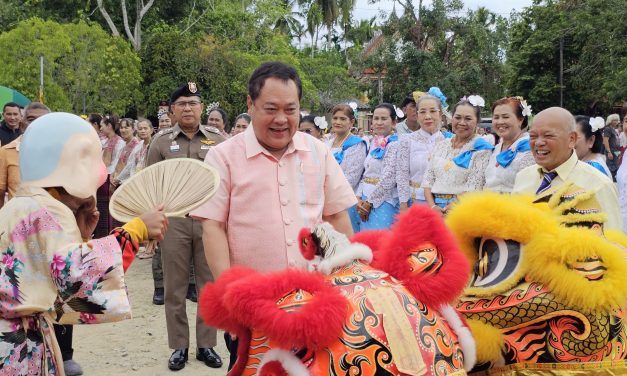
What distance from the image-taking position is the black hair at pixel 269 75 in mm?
2809

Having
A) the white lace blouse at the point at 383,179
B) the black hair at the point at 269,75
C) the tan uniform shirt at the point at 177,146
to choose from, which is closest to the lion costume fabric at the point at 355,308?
the black hair at the point at 269,75

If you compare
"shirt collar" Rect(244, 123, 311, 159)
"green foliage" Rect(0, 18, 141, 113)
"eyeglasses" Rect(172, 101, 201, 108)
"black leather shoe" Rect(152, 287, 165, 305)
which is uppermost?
"green foliage" Rect(0, 18, 141, 113)

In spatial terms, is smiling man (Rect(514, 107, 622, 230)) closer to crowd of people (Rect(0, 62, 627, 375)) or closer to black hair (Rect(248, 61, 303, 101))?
crowd of people (Rect(0, 62, 627, 375))

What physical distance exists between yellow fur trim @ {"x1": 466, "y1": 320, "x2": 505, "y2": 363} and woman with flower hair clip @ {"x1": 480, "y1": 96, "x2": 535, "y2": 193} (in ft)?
8.66

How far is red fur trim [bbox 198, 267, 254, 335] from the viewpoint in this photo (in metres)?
2.24

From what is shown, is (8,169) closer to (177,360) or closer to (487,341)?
(177,360)

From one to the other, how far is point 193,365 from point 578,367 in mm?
3315

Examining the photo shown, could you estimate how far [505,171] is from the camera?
17.7ft

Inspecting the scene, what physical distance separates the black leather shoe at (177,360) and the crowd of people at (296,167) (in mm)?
11

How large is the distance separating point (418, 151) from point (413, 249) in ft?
14.9

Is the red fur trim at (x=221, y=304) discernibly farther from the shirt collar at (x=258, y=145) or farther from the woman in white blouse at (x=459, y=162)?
the woman in white blouse at (x=459, y=162)

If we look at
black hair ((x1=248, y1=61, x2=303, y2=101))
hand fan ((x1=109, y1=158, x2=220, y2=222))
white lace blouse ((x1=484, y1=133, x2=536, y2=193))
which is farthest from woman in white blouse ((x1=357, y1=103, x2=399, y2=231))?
hand fan ((x1=109, y1=158, x2=220, y2=222))

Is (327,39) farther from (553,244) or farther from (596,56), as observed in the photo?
(553,244)

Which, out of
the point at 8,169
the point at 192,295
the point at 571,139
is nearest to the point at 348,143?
the point at 192,295
